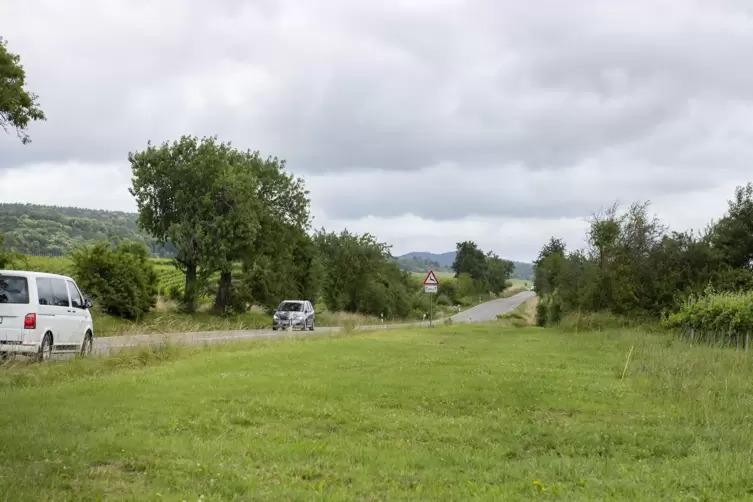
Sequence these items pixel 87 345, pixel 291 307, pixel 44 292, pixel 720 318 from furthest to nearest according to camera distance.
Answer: pixel 291 307, pixel 720 318, pixel 87 345, pixel 44 292

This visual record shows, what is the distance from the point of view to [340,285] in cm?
6881

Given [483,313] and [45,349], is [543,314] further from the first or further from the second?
[45,349]

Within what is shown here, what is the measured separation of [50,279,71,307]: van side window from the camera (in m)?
16.1

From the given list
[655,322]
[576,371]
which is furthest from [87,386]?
[655,322]

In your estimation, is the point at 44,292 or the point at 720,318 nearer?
the point at 44,292

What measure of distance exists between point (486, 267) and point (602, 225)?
4064 inches

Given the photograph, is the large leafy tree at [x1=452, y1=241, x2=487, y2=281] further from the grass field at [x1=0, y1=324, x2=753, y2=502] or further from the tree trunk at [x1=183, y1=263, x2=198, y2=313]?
the grass field at [x1=0, y1=324, x2=753, y2=502]

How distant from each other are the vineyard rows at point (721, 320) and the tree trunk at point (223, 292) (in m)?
28.5

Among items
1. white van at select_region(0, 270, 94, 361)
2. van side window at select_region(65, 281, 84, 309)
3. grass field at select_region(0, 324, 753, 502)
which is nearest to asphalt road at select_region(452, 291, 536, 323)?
van side window at select_region(65, 281, 84, 309)

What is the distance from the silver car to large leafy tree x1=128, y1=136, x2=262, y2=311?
16.3 ft

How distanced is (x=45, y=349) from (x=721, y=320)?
20.3 metres

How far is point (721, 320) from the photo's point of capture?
23328 millimetres

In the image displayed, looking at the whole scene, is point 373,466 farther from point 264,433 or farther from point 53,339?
point 53,339

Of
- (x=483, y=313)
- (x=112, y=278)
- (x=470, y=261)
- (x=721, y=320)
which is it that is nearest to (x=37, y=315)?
(x=721, y=320)
